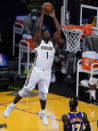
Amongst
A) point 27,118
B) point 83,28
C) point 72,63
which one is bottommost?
point 27,118

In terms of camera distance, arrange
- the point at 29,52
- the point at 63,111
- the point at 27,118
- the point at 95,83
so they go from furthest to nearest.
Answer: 1. the point at 29,52
2. the point at 95,83
3. the point at 63,111
4. the point at 27,118

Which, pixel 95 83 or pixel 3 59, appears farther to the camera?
pixel 3 59

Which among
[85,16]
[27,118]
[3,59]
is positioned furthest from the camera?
[3,59]

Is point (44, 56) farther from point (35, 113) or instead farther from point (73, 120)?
point (73, 120)

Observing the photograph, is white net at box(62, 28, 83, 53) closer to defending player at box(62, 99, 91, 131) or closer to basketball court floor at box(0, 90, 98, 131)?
basketball court floor at box(0, 90, 98, 131)

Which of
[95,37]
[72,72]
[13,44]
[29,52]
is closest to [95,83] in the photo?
[95,37]

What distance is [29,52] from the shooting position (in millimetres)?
18141

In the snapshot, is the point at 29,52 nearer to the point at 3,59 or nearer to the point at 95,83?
the point at 3,59

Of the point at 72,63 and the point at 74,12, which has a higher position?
the point at 74,12

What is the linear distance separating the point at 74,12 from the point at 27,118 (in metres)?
5.41

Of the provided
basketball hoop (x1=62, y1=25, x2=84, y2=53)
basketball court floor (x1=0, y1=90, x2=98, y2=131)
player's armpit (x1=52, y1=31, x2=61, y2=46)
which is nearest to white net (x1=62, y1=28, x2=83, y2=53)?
basketball hoop (x1=62, y1=25, x2=84, y2=53)

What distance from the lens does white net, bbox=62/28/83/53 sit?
1262 cm

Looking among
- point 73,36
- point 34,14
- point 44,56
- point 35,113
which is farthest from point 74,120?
point 34,14

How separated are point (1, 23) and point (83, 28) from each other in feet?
24.0
